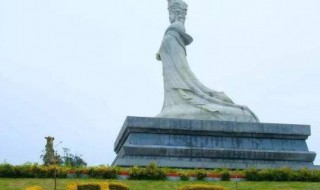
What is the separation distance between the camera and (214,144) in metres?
20.3

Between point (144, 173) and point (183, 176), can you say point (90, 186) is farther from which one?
point (183, 176)

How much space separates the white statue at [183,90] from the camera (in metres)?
21.0

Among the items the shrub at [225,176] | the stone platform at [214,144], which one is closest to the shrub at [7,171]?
the stone platform at [214,144]

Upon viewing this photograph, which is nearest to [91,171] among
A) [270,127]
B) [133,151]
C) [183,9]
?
[133,151]

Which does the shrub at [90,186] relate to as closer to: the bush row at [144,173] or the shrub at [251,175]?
the bush row at [144,173]

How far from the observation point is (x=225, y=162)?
1967 cm

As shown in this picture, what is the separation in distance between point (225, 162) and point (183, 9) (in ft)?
22.1

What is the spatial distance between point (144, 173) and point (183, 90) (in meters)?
7.00

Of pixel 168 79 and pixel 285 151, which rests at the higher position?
pixel 168 79

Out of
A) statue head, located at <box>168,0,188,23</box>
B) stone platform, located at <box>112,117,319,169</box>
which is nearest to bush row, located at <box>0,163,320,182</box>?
stone platform, located at <box>112,117,319,169</box>

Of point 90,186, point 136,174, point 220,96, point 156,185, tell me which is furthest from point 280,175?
point 220,96

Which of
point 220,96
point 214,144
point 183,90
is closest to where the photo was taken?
point 214,144

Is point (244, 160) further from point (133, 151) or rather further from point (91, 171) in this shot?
point (91, 171)

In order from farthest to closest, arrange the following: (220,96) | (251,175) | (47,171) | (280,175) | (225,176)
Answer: (220,96) < (280,175) < (251,175) < (225,176) < (47,171)
